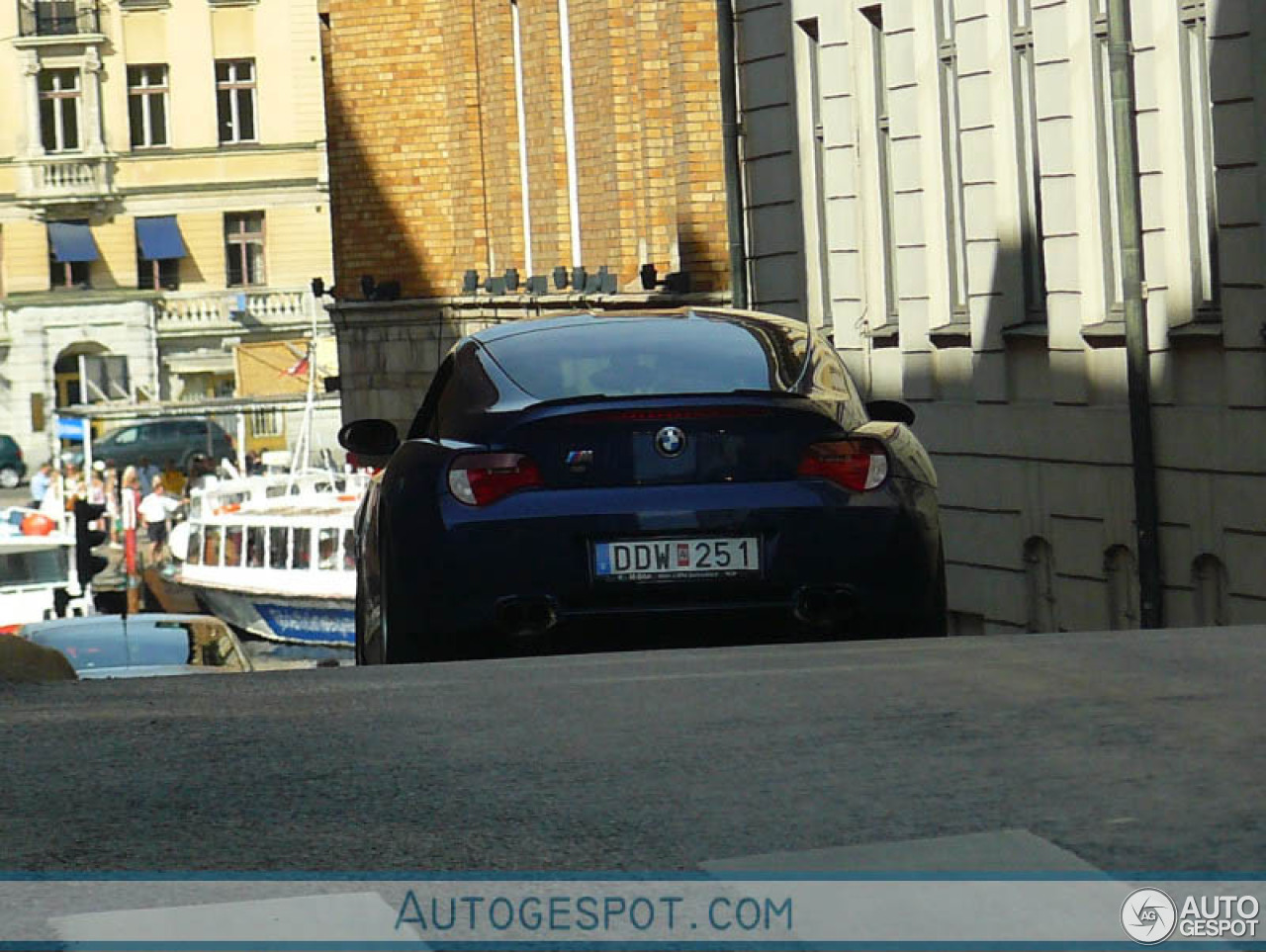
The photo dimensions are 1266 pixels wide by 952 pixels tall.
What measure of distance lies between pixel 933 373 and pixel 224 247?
6319 cm

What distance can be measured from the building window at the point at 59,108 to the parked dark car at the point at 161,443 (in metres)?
14.2

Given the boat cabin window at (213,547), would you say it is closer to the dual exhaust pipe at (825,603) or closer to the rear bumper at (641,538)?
the rear bumper at (641,538)

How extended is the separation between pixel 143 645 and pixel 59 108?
6108 cm

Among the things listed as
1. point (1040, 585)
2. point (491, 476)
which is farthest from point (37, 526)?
point (491, 476)

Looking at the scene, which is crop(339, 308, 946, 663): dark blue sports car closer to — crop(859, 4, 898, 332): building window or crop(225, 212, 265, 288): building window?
crop(859, 4, 898, 332): building window

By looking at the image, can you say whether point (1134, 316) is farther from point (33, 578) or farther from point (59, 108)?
point (59, 108)

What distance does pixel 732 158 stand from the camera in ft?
85.9

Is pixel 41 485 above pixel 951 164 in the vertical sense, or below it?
below

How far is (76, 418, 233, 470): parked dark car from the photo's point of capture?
71.2 m

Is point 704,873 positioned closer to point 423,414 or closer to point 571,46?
point 423,414

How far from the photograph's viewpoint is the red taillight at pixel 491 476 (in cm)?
955

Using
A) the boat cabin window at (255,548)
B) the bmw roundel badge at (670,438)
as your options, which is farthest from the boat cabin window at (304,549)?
the bmw roundel badge at (670,438)

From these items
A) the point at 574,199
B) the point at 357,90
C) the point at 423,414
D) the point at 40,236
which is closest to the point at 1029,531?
the point at 423,414

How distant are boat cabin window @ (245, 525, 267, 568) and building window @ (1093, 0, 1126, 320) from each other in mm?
31238
